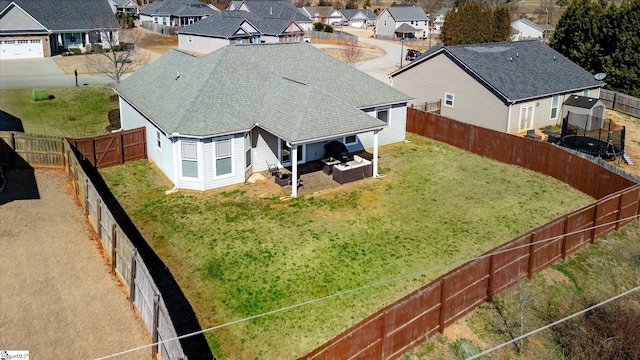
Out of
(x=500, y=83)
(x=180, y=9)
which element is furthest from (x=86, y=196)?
(x=180, y=9)

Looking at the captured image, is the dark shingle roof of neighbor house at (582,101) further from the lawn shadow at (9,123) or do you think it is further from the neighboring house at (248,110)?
the lawn shadow at (9,123)

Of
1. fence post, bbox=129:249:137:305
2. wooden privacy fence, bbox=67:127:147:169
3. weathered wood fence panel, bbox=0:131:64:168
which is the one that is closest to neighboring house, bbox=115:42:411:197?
wooden privacy fence, bbox=67:127:147:169

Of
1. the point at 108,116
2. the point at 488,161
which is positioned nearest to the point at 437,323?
the point at 488,161

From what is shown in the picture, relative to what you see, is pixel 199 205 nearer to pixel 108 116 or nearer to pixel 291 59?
pixel 291 59

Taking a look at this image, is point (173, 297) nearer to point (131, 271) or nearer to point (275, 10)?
point (131, 271)

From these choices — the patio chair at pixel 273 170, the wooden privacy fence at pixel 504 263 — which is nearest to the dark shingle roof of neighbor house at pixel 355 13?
the wooden privacy fence at pixel 504 263

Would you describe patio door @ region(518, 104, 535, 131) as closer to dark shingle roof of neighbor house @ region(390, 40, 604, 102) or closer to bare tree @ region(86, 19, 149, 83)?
dark shingle roof of neighbor house @ region(390, 40, 604, 102)
